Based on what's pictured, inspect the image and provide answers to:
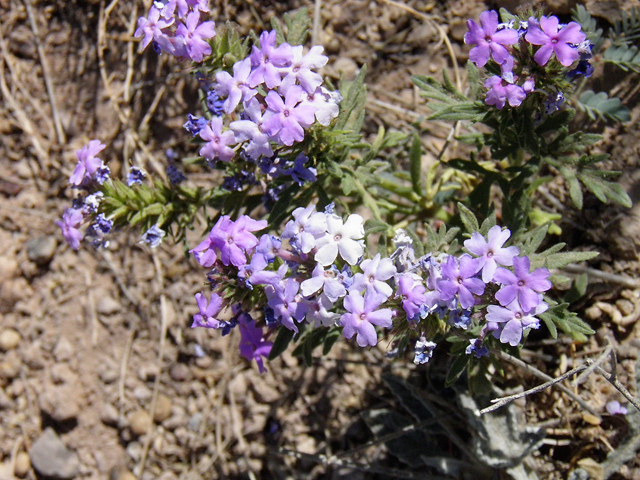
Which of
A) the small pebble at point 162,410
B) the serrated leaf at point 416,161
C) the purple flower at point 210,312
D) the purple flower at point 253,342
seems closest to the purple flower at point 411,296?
the purple flower at point 210,312

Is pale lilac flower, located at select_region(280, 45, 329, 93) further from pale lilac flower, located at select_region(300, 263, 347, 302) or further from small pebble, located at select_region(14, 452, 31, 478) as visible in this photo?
small pebble, located at select_region(14, 452, 31, 478)

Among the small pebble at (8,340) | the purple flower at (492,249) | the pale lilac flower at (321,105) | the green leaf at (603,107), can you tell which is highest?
the pale lilac flower at (321,105)

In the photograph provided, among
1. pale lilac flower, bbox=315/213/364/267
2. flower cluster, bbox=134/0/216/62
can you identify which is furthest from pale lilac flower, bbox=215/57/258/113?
pale lilac flower, bbox=315/213/364/267

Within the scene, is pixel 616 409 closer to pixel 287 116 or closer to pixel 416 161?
pixel 416 161

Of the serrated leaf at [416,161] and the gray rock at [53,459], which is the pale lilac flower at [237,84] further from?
the gray rock at [53,459]

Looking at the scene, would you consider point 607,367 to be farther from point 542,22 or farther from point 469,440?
point 542,22

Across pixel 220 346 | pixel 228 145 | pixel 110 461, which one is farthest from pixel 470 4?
pixel 110 461

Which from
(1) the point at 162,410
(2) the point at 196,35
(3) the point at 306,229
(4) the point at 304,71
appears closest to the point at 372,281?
(3) the point at 306,229
